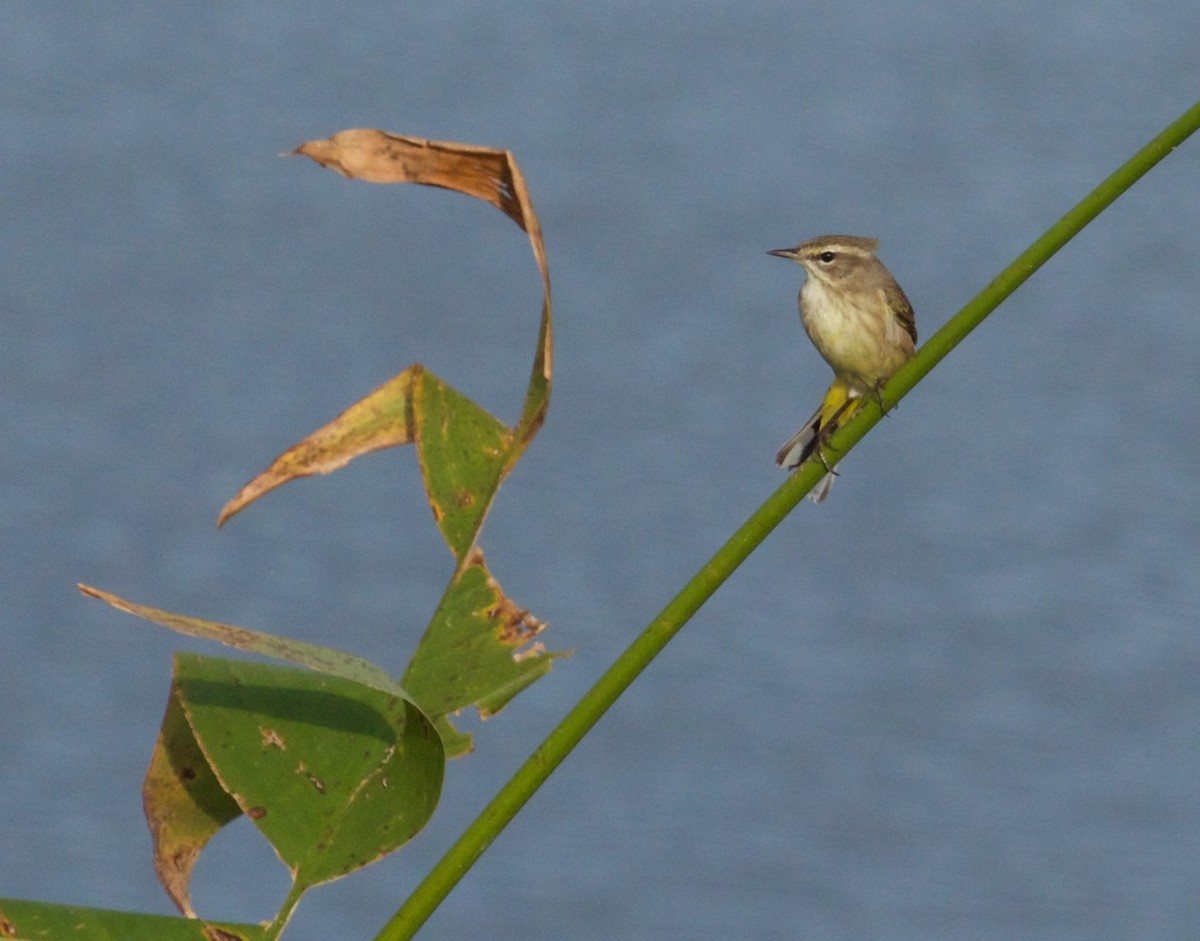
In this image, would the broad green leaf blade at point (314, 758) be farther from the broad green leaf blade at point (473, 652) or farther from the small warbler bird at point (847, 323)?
the small warbler bird at point (847, 323)

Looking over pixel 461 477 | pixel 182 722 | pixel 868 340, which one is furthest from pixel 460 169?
pixel 868 340

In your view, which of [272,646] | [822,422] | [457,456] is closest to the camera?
[272,646]

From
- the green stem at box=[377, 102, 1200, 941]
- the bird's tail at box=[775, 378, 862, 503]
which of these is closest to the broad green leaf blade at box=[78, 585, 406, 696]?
the green stem at box=[377, 102, 1200, 941]

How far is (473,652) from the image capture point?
447 mm

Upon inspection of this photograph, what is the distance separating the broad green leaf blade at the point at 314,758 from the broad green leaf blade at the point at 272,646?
5cm

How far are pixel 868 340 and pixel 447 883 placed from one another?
1.27 metres

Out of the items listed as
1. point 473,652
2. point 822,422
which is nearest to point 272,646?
point 473,652

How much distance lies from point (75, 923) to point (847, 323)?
1.29m

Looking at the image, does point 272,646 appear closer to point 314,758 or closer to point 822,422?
point 314,758

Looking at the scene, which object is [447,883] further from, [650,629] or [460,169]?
[460,169]

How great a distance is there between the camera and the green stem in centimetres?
36

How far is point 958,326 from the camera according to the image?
1.47 ft

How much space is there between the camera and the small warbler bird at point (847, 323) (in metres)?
1.56

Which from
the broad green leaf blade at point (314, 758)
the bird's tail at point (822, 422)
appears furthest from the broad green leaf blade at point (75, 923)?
the bird's tail at point (822, 422)
